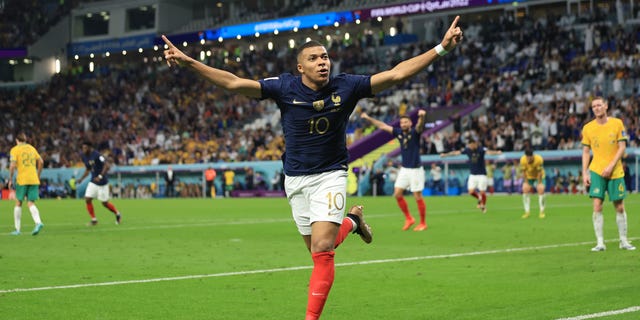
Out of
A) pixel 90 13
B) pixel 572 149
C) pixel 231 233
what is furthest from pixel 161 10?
pixel 231 233

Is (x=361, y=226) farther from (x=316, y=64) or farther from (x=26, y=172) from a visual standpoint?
(x=26, y=172)

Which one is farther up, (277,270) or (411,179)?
(411,179)

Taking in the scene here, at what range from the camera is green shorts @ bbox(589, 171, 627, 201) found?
13891 millimetres

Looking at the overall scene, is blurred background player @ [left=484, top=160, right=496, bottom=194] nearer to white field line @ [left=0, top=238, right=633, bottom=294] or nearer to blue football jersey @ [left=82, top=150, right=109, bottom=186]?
blue football jersey @ [left=82, top=150, right=109, bottom=186]

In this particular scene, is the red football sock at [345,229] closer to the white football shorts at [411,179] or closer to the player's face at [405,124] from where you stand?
the player's face at [405,124]

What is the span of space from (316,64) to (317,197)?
3.66 feet

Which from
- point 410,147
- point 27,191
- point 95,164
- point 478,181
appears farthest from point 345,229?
point 478,181

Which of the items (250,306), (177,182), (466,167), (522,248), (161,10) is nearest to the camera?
(250,306)

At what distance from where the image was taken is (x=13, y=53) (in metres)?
79.9

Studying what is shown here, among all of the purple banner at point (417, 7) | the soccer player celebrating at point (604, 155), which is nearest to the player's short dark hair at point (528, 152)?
the soccer player celebrating at point (604, 155)

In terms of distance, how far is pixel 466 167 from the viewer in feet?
149

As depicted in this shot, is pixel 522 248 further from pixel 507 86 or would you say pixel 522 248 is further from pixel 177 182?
pixel 177 182

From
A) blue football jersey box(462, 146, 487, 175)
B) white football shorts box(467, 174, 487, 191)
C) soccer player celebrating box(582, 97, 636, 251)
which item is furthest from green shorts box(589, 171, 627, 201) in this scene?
blue football jersey box(462, 146, 487, 175)

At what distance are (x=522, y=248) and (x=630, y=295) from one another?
238 inches
